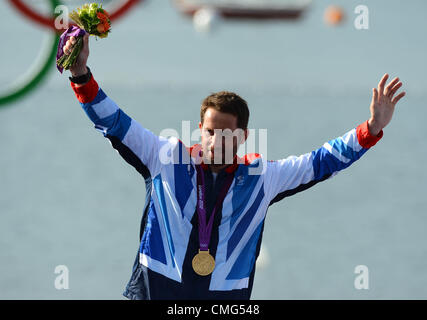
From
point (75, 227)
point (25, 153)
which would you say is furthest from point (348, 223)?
point (25, 153)

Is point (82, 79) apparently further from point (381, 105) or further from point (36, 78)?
point (36, 78)

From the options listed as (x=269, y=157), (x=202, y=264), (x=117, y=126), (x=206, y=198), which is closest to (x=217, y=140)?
(x=206, y=198)

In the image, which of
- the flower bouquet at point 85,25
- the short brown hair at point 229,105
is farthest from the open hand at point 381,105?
the flower bouquet at point 85,25

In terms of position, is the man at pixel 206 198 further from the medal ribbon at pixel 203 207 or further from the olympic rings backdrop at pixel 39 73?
the olympic rings backdrop at pixel 39 73

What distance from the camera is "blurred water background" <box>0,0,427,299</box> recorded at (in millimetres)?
9961

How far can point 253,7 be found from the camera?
3966 cm

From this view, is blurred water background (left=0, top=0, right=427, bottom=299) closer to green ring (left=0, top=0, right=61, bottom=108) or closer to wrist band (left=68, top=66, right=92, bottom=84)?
green ring (left=0, top=0, right=61, bottom=108)

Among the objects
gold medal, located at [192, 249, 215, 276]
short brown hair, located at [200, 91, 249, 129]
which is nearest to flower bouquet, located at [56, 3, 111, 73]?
short brown hair, located at [200, 91, 249, 129]

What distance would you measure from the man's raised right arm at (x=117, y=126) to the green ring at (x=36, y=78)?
2.36m

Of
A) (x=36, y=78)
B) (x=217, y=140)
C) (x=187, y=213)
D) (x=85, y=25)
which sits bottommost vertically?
(x=187, y=213)

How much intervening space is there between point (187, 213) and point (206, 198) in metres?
0.12

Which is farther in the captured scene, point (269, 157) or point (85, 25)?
point (269, 157)

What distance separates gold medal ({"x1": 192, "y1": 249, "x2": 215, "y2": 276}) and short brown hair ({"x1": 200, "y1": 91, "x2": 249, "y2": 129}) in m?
0.63

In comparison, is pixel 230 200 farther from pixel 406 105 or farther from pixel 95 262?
pixel 406 105
